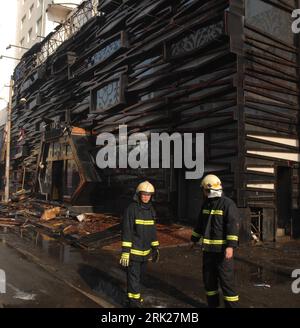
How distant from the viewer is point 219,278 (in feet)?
18.2

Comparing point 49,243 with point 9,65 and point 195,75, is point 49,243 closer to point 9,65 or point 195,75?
point 195,75

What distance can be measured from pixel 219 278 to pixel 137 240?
4.43 ft

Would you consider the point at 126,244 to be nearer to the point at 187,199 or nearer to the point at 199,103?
the point at 199,103

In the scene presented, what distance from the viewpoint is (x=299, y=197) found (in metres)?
13.2

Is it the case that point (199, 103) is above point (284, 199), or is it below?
above

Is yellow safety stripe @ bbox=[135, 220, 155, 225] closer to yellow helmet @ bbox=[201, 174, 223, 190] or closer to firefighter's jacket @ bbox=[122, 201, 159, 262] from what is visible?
firefighter's jacket @ bbox=[122, 201, 159, 262]

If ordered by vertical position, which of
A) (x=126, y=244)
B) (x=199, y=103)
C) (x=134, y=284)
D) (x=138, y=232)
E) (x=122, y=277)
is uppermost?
(x=199, y=103)

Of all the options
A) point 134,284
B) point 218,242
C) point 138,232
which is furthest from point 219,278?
point 138,232

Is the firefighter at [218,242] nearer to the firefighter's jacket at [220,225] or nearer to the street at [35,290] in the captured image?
the firefighter's jacket at [220,225]

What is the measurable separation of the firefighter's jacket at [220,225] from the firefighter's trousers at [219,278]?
0.49 feet

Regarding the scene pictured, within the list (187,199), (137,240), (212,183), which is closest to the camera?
(212,183)

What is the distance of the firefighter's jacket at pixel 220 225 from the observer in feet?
18.0

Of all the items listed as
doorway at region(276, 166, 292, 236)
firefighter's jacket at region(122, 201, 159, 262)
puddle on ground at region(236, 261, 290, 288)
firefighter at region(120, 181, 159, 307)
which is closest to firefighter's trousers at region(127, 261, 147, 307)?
firefighter at region(120, 181, 159, 307)
